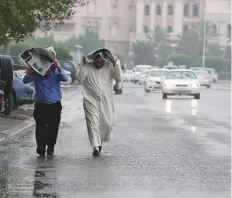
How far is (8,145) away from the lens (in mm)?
17688

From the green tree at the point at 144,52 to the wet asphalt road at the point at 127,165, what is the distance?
116 metres

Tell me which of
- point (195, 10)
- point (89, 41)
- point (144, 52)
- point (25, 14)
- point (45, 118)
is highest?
point (25, 14)

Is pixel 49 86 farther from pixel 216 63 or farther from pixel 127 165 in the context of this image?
pixel 216 63

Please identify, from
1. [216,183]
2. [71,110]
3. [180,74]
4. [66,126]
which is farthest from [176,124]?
[180,74]

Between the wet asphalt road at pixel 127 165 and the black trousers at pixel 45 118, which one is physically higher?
the black trousers at pixel 45 118

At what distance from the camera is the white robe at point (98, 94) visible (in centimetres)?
1595

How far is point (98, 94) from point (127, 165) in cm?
194

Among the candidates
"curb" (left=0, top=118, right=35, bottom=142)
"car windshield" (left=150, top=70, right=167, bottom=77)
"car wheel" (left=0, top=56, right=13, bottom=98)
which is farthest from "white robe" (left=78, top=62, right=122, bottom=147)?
"car windshield" (left=150, top=70, right=167, bottom=77)

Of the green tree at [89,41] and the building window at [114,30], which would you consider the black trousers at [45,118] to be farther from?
the building window at [114,30]

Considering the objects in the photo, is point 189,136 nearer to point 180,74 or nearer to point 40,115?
point 40,115

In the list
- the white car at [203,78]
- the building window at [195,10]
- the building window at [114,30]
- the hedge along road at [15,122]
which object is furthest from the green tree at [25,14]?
the building window at [114,30]

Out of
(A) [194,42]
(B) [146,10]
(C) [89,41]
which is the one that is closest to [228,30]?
(B) [146,10]

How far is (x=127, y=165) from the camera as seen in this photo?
1441 centimetres

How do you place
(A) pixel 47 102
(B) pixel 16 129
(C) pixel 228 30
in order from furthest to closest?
(C) pixel 228 30
(B) pixel 16 129
(A) pixel 47 102
